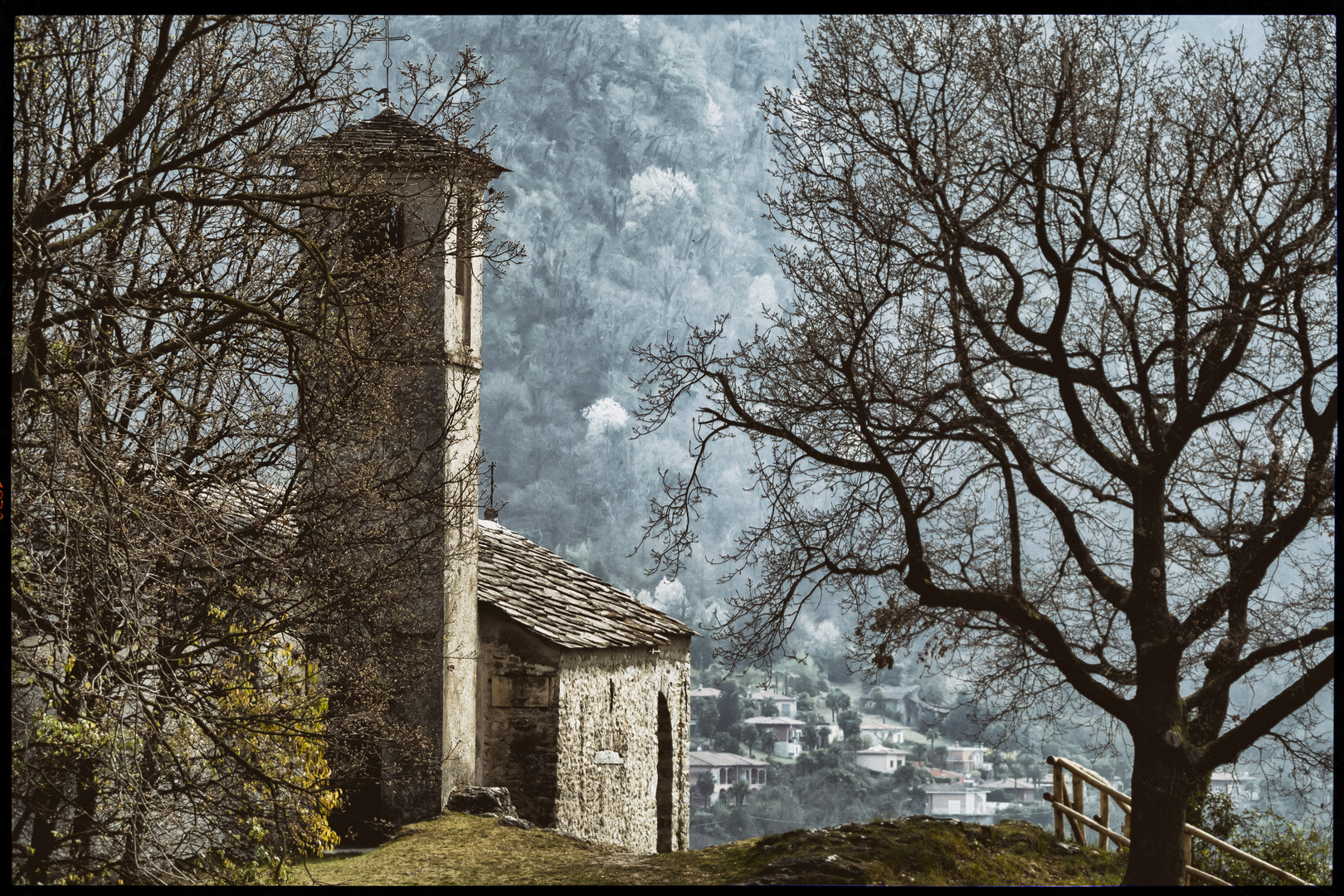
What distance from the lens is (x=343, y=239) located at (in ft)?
31.2

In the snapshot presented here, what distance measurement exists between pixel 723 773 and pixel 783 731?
4.43m

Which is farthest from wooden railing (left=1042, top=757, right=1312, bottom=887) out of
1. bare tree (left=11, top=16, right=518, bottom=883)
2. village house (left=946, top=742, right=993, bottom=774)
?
village house (left=946, top=742, right=993, bottom=774)

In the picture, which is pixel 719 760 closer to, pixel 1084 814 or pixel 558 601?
pixel 558 601

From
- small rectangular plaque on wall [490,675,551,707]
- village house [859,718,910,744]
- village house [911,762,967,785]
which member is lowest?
village house [911,762,967,785]

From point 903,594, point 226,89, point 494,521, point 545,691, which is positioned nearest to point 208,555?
point 226,89

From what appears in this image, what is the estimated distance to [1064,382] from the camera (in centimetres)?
802

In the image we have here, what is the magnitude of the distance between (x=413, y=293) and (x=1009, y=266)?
562 centimetres

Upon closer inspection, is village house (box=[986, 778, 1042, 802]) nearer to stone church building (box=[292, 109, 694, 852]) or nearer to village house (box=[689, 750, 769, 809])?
village house (box=[689, 750, 769, 809])

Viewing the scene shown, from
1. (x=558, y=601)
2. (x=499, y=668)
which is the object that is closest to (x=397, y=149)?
(x=499, y=668)

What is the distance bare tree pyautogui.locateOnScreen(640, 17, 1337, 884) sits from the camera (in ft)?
25.2

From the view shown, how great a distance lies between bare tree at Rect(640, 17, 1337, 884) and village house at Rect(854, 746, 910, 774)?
47.6 meters

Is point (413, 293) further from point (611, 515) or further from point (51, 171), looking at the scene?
point (611, 515)

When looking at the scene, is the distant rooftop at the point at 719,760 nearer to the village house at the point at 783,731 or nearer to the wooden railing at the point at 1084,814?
the village house at the point at 783,731

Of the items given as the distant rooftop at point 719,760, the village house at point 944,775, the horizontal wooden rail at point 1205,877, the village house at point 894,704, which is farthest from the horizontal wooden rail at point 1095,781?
the village house at point 894,704
